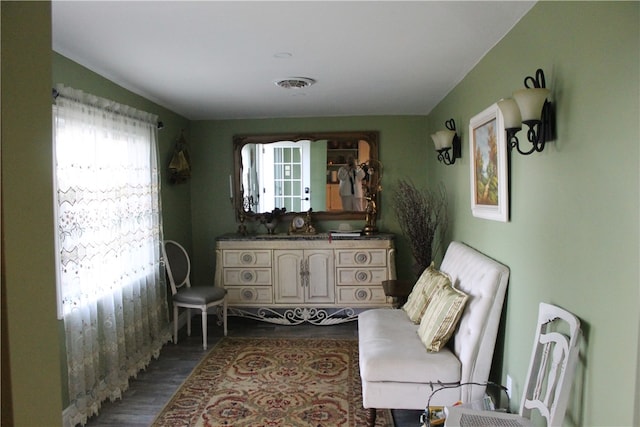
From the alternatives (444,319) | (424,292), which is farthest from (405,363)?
(424,292)

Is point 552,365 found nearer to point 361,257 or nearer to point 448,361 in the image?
point 448,361

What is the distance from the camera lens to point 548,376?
181 centimetres

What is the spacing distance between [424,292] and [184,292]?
229 centimetres

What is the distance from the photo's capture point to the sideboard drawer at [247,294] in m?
4.75

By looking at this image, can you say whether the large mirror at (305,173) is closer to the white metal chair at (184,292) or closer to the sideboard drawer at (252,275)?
the sideboard drawer at (252,275)

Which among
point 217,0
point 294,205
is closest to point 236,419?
point 217,0

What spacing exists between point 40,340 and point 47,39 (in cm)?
56

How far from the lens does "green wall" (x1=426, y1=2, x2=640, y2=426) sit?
1372 mm

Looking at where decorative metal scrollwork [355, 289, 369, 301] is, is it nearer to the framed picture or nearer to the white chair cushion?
the white chair cushion

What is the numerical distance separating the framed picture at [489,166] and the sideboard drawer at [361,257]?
1.72m

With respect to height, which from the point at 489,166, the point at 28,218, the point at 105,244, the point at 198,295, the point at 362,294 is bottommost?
the point at 362,294

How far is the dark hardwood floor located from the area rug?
10cm

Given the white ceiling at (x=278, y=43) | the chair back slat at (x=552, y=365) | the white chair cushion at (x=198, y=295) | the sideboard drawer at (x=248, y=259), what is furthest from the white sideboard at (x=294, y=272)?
the chair back slat at (x=552, y=365)

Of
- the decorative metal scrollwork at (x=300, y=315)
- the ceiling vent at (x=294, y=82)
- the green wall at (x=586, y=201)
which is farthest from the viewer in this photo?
the decorative metal scrollwork at (x=300, y=315)
